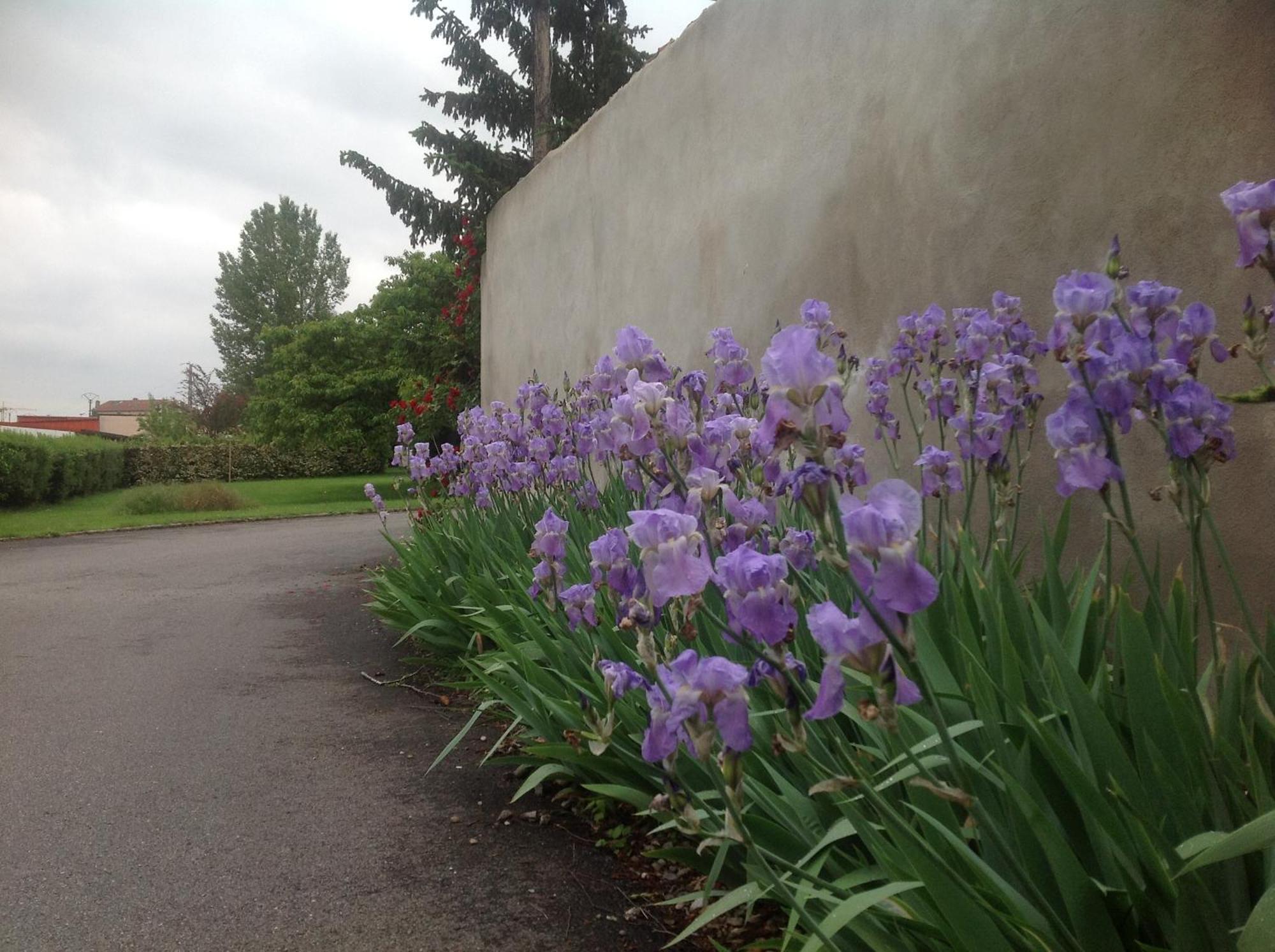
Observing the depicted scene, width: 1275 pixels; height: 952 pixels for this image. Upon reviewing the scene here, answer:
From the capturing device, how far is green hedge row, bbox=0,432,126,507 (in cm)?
1622

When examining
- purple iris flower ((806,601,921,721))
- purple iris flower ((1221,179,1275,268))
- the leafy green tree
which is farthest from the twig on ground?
the leafy green tree

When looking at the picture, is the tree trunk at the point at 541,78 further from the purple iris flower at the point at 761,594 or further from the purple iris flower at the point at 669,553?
the purple iris flower at the point at 761,594

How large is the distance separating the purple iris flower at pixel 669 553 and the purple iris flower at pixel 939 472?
1.07 m

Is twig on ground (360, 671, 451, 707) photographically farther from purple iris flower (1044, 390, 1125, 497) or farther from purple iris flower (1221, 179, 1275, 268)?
purple iris flower (1221, 179, 1275, 268)

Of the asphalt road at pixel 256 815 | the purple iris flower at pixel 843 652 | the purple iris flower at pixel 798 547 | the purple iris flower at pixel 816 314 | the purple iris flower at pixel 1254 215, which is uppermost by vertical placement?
the purple iris flower at pixel 816 314

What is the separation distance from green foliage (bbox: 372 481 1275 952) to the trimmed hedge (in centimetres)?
2500

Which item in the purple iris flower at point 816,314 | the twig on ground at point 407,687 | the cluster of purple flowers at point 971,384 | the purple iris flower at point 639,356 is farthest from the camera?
the twig on ground at point 407,687

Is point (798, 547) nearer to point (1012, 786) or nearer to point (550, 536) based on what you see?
point (1012, 786)

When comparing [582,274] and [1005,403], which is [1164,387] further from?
[582,274]

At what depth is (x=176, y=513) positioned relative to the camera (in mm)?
17078

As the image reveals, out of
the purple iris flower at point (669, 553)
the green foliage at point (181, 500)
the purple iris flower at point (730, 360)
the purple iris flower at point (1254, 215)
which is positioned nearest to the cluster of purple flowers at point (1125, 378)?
the purple iris flower at point (1254, 215)

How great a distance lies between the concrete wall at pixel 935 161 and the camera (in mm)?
2357

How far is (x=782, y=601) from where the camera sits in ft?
4.04

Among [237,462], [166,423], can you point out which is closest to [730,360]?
[237,462]
